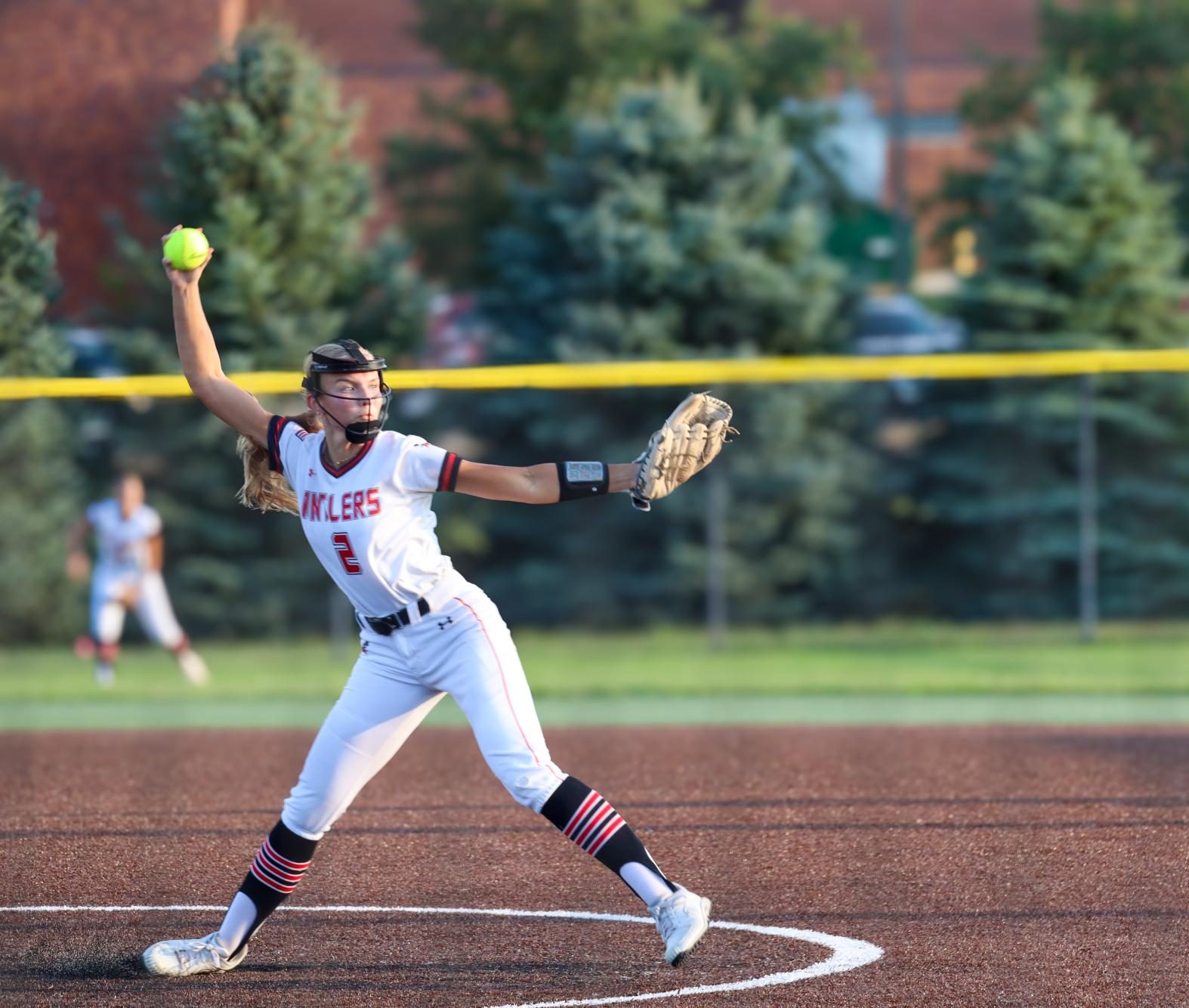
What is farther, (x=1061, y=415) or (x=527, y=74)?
(x=527, y=74)

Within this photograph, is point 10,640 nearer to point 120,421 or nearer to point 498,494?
point 120,421

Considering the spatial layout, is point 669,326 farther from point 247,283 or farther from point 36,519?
point 36,519

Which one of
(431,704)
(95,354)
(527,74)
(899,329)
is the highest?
(527,74)

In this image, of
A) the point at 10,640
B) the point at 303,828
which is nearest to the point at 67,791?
the point at 303,828

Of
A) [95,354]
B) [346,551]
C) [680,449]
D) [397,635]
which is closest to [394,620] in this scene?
[397,635]

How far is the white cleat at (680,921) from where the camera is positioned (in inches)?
197

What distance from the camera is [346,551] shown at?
17.0 ft

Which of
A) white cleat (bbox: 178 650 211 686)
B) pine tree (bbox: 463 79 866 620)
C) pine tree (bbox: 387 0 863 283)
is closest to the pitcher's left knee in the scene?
white cleat (bbox: 178 650 211 686)

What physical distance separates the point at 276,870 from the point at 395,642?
Result: 79cm

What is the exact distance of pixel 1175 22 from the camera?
2519 centimetres

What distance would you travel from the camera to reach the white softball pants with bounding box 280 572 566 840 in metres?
5.24

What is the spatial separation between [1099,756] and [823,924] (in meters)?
4.38

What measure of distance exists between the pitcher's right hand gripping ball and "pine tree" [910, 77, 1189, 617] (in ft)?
38.1

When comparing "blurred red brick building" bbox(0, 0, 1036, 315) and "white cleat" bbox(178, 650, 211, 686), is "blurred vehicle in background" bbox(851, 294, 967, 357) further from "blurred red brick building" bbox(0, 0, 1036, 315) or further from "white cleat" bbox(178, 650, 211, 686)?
"white cleat" bbox(178, 650, 211, 686)
